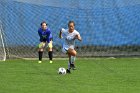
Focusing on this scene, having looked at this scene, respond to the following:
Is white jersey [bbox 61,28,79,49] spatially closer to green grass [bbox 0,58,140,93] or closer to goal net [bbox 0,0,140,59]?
green grass [bbox 0,58,140,93]

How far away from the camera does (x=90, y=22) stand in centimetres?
2631

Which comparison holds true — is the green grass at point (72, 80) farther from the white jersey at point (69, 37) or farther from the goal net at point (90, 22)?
the goal net at point (90, 22)

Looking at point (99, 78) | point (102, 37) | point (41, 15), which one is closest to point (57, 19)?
point (41, 15)

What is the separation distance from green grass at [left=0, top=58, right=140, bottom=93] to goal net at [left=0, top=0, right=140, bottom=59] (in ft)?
21.7

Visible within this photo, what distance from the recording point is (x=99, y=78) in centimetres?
1555

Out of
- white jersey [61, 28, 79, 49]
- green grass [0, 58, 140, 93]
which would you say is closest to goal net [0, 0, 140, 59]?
green grass [0, 58, 140, 93]

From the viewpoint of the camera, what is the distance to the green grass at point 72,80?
42.0ft

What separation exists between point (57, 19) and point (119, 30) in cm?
325

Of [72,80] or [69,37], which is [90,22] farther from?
[72,80]

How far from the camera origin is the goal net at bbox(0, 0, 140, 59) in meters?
25.6

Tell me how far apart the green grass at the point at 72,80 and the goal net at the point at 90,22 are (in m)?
6.62

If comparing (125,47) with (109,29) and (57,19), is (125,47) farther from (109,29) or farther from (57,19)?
(57,19)

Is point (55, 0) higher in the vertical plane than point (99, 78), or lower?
higher

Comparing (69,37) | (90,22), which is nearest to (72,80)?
(69,37)
